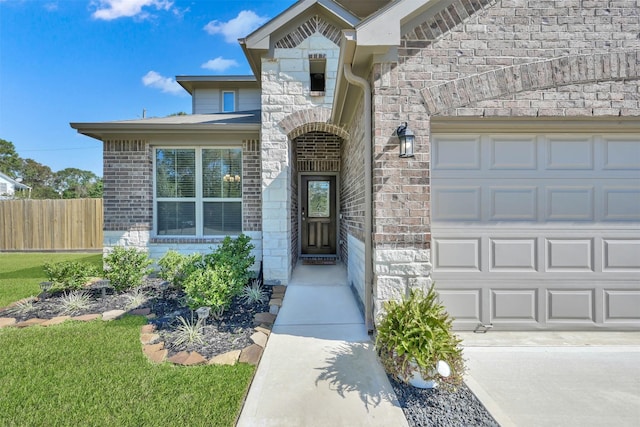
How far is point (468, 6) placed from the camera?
128 inches

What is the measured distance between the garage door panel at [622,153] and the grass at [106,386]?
474 cm

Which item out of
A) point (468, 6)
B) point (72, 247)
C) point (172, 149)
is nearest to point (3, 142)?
point (72, 247)

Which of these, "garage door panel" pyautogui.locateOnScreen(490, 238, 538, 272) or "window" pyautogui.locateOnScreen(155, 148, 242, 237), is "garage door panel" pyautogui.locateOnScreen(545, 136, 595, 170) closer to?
"garage door panel" pyautogui.locateOnScreen(490, 238, 538, 272)

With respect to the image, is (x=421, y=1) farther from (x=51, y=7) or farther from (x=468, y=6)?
(x=51, y=7)

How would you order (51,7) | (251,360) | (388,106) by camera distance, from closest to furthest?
(251,360)
(388,106)
(51,7)

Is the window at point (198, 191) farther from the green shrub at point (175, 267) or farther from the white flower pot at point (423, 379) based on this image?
the white flower pot at point (423, 379)

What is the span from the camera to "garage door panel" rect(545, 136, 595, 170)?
11.5ft

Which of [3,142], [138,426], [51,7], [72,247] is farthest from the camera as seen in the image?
[3,142]

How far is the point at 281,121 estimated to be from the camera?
5.86 m

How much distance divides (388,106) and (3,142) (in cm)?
4490

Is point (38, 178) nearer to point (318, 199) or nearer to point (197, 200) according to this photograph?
point (197, 200)

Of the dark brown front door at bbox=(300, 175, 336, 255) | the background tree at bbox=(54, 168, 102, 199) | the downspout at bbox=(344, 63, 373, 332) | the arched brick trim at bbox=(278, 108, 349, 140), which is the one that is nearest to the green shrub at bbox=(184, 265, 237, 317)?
the downspout at bbox=(344, 63, 373, 332)

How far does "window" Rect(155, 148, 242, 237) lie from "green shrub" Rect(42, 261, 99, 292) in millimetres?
1711

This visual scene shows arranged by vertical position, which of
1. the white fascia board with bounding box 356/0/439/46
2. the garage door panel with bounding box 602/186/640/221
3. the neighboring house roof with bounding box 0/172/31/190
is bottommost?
the garage door panel with bounding box 602/186/640/221
